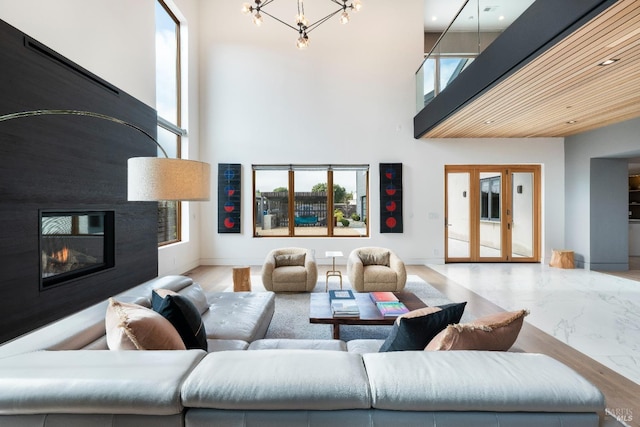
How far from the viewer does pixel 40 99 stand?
2.86 m

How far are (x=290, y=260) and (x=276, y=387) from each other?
407 centimetres

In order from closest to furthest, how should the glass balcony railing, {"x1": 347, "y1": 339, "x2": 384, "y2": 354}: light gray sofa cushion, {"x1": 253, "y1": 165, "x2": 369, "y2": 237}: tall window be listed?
{"x1": 347, "y1": 339, "x2": 384, "y2": 354}: light gray sofa cushion, the glass balcony railing, {"x1": 253, "y1": 165, "x2": 369, "y2": 237}: tall window

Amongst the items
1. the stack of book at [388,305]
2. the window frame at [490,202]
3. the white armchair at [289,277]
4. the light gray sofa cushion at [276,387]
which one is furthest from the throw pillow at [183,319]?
the window frame at [490,202]

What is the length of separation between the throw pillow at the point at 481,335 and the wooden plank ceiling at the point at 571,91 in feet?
8.68

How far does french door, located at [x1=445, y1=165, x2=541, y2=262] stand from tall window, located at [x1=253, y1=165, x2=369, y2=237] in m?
2.04

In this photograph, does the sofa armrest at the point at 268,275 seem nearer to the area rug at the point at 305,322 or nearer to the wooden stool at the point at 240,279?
the area rug at the point at 305,322

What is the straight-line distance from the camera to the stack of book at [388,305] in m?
2.87

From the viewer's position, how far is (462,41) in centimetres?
491

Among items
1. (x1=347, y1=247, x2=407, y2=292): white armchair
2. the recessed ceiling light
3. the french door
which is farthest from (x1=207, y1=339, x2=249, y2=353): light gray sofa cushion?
the french door

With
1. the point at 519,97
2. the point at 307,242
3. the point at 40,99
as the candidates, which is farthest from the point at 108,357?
the point at 307,242

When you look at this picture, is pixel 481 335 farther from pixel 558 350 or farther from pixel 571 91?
pixel 571 91

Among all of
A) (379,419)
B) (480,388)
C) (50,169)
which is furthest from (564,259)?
(50,169)

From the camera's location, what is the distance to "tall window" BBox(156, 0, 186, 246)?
18.7 ft

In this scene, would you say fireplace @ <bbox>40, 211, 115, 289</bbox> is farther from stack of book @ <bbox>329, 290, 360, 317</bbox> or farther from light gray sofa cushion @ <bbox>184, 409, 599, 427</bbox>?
light gray sofa cushion @ <bbox>184, 409, 599, 427</bbox>
